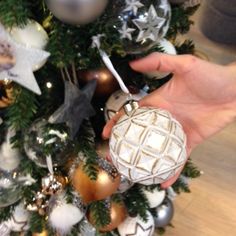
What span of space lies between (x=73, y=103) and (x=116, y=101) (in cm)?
11

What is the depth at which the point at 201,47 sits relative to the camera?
191 cm

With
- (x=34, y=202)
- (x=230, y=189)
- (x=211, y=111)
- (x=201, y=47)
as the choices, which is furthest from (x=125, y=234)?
(x=201, y=47)

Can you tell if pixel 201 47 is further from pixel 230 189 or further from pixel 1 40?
pixel 1 40

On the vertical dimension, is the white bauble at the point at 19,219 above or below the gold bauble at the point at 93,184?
below

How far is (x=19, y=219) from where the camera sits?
853 mm

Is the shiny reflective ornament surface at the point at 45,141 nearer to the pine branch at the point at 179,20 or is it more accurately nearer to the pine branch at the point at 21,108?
the pine branch at the point at 21,108

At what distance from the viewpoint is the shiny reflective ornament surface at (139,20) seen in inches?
20.7

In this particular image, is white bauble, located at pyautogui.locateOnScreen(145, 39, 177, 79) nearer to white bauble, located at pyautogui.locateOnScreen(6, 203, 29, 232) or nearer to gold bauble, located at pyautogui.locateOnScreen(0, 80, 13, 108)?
gold bauble, located at pyautogui.locateOnScreen(0, 80, 13, 108)

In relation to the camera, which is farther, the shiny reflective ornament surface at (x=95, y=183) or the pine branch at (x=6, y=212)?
the pine branch at (x=6, y=212)

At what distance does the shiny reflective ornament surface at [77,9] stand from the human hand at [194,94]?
14 centimetres

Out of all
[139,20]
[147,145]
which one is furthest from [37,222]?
[139,20]

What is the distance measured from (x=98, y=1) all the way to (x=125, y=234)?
62 cm

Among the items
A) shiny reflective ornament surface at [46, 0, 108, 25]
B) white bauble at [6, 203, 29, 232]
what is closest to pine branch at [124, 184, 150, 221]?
white bauble at [6, 203, 29, 232]

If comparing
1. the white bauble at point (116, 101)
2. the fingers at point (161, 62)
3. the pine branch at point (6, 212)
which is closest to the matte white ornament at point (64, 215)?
the pine branch at point (6, 212)
